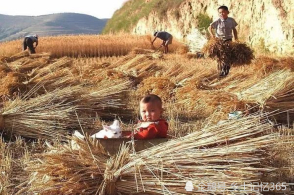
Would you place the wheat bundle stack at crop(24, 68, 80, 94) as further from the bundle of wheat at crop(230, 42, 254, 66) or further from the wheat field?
the bundle of wheat at crop(230, 42, 254, 66)

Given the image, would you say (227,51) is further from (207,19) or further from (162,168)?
(207,19)

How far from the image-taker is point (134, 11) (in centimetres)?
3453

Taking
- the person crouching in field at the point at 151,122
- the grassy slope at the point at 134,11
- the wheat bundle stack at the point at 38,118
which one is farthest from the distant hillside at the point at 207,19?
the person crouching in field at the point at 151,122

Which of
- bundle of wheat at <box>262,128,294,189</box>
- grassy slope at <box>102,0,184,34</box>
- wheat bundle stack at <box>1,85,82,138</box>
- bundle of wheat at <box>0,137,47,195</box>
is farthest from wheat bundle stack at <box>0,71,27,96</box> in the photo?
grassy slope at <box>102,0,184,34</box>

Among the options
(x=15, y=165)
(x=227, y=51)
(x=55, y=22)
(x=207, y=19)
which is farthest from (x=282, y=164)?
(x=55, y=22)

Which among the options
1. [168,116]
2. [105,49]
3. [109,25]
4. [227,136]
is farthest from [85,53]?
[109,25]

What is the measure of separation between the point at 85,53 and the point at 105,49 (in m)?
0.77

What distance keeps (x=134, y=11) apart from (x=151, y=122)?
3186cm

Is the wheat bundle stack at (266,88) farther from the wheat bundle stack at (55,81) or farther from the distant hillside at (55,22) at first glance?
the distant hillside at (55,22)

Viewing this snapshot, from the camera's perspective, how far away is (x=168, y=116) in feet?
17.0

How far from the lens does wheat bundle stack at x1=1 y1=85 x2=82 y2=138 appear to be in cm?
433

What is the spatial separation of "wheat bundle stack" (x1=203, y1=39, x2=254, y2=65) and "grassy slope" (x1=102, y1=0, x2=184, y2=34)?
68.4 ft

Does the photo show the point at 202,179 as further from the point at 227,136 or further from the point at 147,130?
the point at 147,130

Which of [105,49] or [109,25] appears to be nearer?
[105,49]
